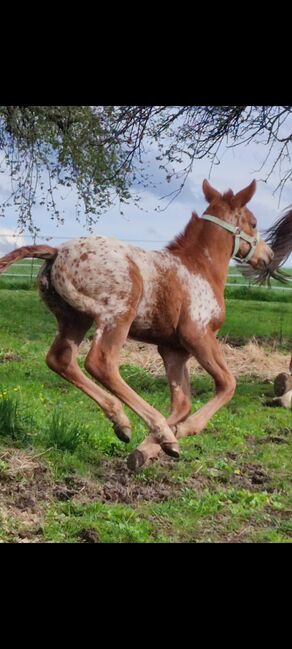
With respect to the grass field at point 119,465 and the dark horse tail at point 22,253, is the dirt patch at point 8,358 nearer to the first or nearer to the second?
the grass field at point 119,465

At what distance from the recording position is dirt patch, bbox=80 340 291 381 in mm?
5152

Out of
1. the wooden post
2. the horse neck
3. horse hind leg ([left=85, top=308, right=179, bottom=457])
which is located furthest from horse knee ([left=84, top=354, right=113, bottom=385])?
the wooden post

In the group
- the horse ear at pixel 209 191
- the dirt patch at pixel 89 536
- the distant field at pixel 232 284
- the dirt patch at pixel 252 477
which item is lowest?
the dirt patch at pixel 89 536

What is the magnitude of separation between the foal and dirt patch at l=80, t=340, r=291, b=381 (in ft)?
1.49

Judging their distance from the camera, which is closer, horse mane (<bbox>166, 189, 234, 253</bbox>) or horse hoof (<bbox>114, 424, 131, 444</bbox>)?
horse hoof (<bbox>114, 424, 131, 444</bbox>)

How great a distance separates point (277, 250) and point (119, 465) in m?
1.41

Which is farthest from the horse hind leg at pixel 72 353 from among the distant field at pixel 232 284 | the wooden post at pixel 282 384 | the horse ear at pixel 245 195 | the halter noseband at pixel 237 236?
the wooden post at pixel 282 384

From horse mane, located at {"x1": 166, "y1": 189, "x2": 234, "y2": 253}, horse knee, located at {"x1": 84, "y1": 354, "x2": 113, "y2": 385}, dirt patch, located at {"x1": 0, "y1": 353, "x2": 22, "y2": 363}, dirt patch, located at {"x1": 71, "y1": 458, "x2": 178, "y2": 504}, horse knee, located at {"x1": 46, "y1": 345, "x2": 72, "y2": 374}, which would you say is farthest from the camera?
dirt patch, located at {"x1": 0, "y1": 353, "x2": 22, "y2": 363}

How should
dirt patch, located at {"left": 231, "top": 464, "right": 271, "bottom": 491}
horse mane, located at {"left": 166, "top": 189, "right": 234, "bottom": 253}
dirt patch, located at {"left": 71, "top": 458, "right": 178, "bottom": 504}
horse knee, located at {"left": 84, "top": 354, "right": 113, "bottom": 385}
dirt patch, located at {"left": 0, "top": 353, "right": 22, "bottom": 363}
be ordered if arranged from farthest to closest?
dirt patch, located at {"left": 0, "top": 353, "right": 22, "bottom": 363}, dirt patch, located at {"left": 231, "top": 464, "right": 271, "bottom": 491}, dirt patch, located at {"left": 71, "top": 458, "right": 178, "bottom": 504}, horse mane, located at {"left": 166, "top": 189, "right": 234, "bottom": 253}, horse knee, located at {"left": 84, "top": 354, "right": 113, "bottom": 385}

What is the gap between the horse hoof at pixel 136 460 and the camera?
4.10 m

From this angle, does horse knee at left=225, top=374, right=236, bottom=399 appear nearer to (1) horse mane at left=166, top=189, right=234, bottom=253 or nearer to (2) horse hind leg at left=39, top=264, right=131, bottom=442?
(2) horse hind leg at left=39, top=264, right=131, bottom=442

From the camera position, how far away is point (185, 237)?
13.9 ft

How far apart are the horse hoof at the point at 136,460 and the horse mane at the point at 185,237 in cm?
95
